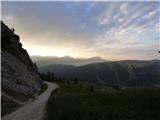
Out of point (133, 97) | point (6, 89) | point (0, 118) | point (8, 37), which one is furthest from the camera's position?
point (8, 37)

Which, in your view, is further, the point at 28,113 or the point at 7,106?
the point at 7,106

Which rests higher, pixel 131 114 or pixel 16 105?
pixel 131 114

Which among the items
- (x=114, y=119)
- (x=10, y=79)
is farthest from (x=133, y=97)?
(x=10, y=79)

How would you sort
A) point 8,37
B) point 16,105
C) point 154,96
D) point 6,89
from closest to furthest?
point 154,96 < point 16,105 < point 6,89 < point 8,37

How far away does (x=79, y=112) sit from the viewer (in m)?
16.5

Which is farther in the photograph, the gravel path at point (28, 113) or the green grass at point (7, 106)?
the green grass at point (7, 106)

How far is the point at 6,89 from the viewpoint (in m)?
38.6

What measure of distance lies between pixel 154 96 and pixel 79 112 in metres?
5.89

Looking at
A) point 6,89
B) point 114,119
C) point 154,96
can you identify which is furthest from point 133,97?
point 6,89

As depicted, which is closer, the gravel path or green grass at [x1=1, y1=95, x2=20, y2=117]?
the gravel path

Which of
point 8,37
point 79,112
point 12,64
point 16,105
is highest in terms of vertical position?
point 8,37

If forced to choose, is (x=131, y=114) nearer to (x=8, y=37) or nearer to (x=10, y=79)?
(x=10, y=79)

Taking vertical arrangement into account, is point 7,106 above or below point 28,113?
above

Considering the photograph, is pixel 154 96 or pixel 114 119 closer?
pixel 114 119
